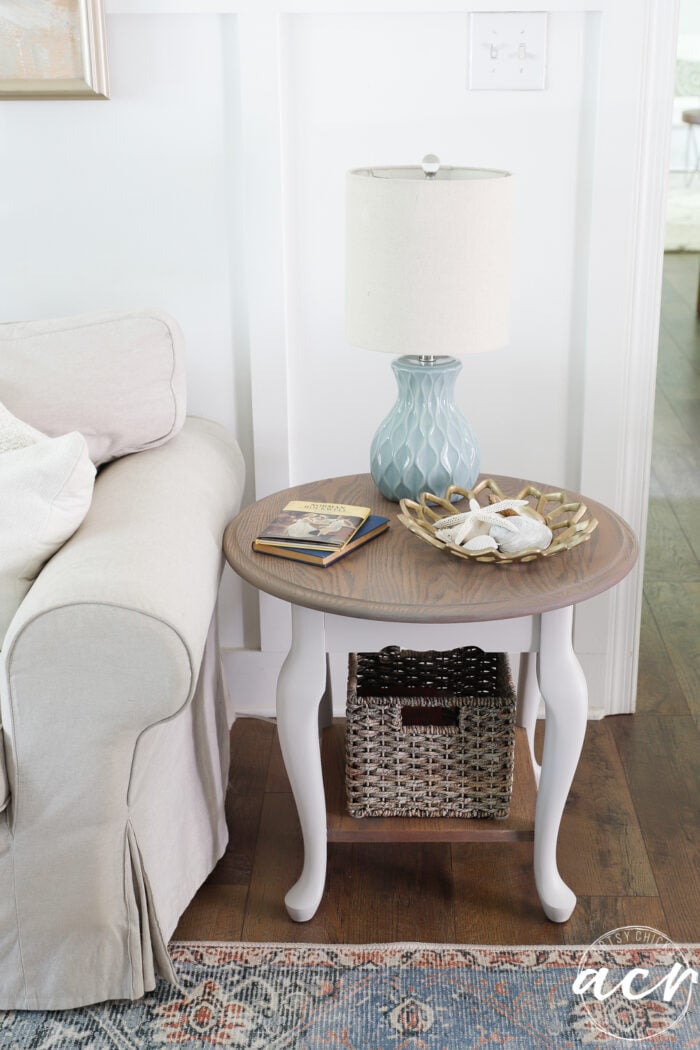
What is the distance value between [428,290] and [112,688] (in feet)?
2.34

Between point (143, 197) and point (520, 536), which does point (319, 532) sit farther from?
point (143, 197)

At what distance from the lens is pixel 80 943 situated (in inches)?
58.9

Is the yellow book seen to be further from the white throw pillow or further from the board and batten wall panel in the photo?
the board and batten wall panel

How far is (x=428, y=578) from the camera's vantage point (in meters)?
1.52

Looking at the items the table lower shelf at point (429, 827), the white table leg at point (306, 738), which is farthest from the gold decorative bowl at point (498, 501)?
the table lower shelf at point (429, 827)

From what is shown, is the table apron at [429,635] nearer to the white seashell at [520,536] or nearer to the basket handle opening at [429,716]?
the white seashell at [520,536]

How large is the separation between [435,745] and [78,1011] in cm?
64

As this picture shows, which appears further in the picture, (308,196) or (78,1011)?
(308,196)

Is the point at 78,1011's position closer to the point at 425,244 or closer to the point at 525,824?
the point at 525,824

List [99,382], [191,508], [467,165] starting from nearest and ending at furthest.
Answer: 1. [191,508]
2. [99,382]
3. [467,165]

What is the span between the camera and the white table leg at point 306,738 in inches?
61.3

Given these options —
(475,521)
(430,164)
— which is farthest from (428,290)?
(475,521)

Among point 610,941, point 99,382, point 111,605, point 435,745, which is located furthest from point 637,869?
point 99,382

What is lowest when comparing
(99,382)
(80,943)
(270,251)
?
(80,943)
